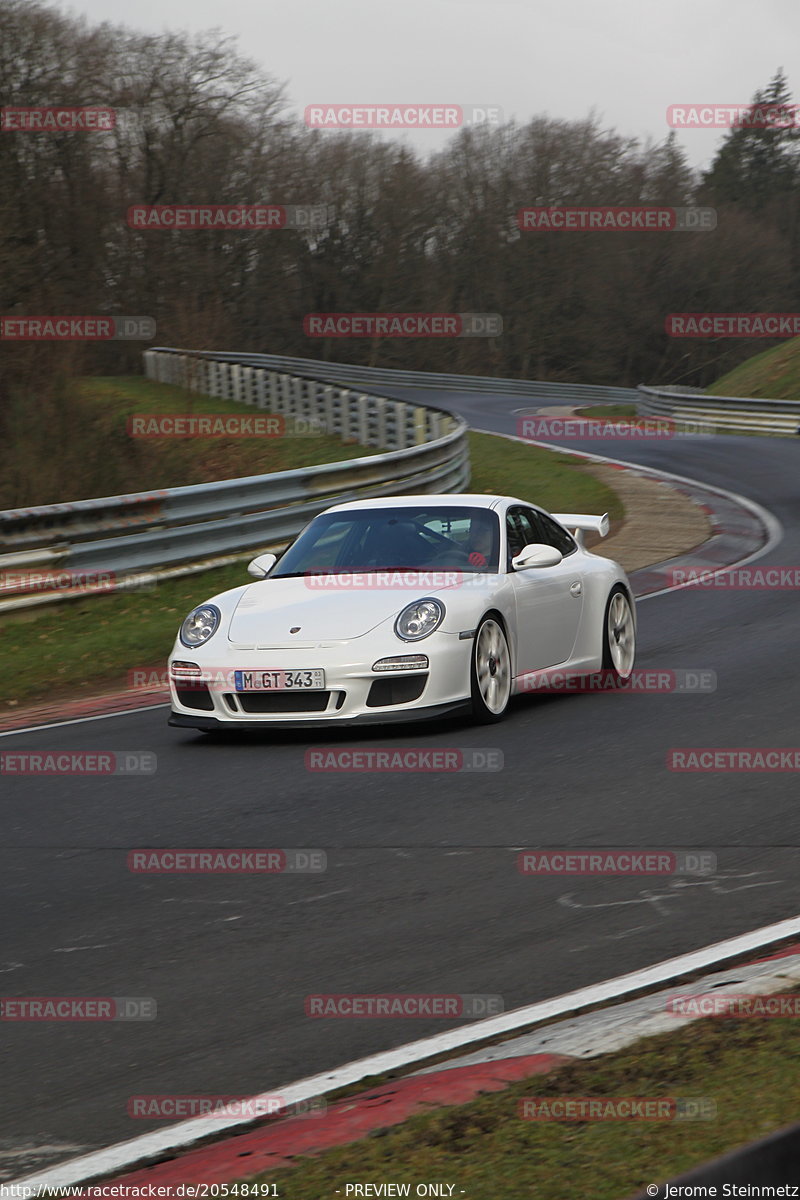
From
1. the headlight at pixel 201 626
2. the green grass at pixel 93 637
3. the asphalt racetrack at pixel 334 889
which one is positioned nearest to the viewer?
the asphalt racetrack at pixel 334 889

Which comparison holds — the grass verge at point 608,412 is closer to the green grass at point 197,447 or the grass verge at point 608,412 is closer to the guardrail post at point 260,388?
the guardrail post at point 260,388

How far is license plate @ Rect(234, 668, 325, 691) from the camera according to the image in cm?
850

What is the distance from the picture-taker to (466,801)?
23.4ft

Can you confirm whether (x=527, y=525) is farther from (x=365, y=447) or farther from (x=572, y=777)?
(x=365, y=447)

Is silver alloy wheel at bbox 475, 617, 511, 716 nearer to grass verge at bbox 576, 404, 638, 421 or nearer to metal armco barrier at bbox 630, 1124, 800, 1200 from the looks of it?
metal armco barrier at bbox 630, 1124, 800, 1200

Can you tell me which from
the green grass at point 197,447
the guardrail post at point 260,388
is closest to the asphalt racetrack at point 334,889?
the green grass at point 197,447

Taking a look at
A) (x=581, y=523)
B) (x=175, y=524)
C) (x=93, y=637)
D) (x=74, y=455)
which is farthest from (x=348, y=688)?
(x=74, y=455)

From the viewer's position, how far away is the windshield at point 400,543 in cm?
954

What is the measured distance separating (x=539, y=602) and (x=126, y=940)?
16.0 feet

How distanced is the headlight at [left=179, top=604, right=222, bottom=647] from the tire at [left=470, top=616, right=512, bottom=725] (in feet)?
5.17

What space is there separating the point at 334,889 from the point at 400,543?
420 cm

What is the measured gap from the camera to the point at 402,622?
28.6ft

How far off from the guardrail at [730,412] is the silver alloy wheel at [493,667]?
2663 cm

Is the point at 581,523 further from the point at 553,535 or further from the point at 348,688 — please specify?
the point at 348,688
